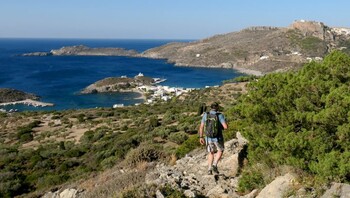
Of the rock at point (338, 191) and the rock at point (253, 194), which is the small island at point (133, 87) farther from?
the rock at point (338, 191)

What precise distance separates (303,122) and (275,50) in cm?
15995

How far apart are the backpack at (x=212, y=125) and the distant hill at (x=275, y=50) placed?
126 metres

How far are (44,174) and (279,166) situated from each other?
1367 centimetres

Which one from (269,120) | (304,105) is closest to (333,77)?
(304,105)

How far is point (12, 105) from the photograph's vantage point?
78.3 m

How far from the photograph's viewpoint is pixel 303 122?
301 inches

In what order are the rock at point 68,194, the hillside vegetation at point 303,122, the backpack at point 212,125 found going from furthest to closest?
1. the rock at point 68,194
2. the backpack at point 212,125
3. the hillside vegetation at point 303,122

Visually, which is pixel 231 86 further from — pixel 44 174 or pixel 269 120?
pixel 269 120

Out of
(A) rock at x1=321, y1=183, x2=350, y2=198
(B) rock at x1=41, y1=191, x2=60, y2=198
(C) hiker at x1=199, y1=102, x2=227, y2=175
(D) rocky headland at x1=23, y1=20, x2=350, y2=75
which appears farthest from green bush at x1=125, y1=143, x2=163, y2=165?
(D) rocky headland at x1=23, y1=20, x2=350, y2=75

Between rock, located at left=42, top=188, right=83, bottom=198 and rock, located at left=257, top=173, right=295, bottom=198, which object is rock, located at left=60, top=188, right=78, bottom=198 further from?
rock, located at left=257, top=173, right=295, bottom=198

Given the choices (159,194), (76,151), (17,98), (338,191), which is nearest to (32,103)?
(17,98)

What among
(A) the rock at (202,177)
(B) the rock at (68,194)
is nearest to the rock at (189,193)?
(A) the rock at (202,177)

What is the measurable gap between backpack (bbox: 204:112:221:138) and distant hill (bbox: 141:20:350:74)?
125718mm

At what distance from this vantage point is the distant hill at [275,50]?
145 metres
